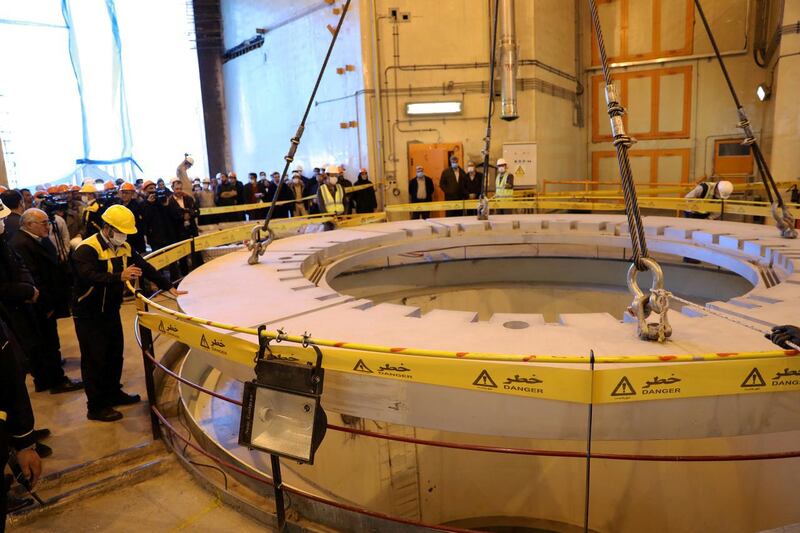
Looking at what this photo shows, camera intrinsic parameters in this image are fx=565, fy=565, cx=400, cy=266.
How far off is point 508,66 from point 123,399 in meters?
10.7

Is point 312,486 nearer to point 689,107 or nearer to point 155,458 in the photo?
point 155,458

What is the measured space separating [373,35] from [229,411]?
34.4 ft

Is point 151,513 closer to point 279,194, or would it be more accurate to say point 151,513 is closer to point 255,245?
point 255,245

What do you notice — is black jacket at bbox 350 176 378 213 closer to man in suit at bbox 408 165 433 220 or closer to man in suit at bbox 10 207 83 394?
man in suit at bbox 408 165 433 220

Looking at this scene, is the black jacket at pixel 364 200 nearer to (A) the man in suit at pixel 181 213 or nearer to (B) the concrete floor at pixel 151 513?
(A) the man in suit at pixel 181 213

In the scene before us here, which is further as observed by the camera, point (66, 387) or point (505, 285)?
point (505, 285)

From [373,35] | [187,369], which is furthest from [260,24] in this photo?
[187,369]

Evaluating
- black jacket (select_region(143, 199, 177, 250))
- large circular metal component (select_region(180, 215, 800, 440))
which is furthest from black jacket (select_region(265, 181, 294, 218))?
large circular metal component (select_region(180, 215, 800, 440))

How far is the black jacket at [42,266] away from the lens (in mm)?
5105

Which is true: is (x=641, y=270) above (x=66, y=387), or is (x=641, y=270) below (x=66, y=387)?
above

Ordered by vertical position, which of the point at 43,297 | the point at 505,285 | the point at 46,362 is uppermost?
the point at 43,297

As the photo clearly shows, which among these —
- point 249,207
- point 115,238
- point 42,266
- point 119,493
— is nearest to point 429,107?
point 249,207

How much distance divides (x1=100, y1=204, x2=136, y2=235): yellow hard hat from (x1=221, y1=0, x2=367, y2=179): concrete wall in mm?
9788

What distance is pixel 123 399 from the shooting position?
15.5 feet
